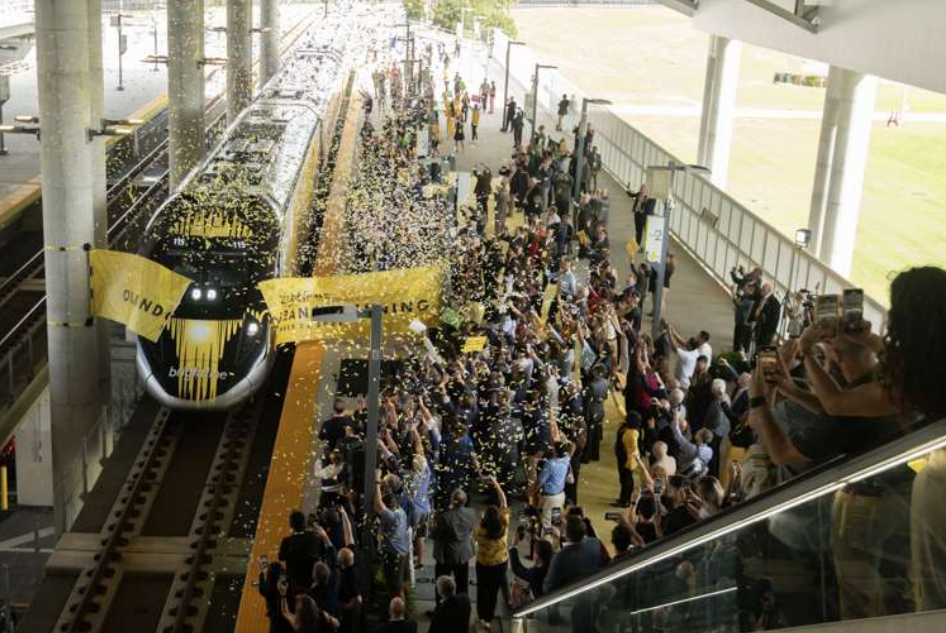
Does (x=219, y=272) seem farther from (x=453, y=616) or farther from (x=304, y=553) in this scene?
(x=453, y=616)

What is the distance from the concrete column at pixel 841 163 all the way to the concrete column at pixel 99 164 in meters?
14.7

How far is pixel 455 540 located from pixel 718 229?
16.7 meters

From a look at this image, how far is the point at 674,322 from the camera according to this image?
21766 millimetres

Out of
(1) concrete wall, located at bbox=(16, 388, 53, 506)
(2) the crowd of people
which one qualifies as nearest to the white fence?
(2) the crowd of people

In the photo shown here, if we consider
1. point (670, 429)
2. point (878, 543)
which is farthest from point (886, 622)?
point (670, 429)

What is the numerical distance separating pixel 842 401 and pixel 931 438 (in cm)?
128

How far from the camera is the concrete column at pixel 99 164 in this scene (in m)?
18.6

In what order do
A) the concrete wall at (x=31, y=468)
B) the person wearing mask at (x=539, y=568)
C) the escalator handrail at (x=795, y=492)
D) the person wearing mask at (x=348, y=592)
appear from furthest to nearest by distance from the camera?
the concrete wall at (x=31, y=468) → the person wearing mask at (x=348, y=592) → the person wearing mask at (x=539, y=568) → the escalator handrail at (x=795, y=492)

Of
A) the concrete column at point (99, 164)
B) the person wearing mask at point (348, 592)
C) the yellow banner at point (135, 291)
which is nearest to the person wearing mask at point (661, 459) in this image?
the person wearing mask at point (348, 592)

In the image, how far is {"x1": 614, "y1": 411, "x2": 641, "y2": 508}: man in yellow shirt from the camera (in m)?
13.0

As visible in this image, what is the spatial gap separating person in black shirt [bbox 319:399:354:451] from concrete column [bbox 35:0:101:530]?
5.03 m

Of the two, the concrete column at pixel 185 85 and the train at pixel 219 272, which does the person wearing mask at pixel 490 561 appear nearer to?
the train at pixel 219 272

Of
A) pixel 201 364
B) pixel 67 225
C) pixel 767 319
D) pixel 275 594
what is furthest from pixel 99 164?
pixel 275 594

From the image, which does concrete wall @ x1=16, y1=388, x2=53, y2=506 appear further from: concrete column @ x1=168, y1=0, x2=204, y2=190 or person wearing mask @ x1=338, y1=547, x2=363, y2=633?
person wearing mask @ x1=338, y1=547, x2=363, y2=633
